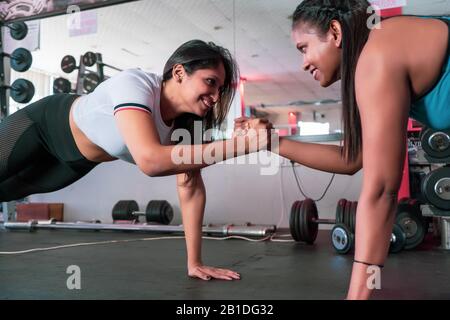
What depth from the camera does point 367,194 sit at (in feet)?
2.53

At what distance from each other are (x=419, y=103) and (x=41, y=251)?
2.16m

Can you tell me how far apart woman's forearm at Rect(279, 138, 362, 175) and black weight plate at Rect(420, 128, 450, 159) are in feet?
4.32

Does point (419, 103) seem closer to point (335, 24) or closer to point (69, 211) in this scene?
point (335, 24)

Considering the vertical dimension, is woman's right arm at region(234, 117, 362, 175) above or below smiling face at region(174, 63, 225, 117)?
below

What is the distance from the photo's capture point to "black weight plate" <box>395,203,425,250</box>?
219 cm

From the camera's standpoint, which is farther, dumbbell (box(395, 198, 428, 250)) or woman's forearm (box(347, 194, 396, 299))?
dumbbell (box(395, 198, 428, 250))

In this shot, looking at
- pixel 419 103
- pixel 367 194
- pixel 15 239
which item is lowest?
pixel 15 239

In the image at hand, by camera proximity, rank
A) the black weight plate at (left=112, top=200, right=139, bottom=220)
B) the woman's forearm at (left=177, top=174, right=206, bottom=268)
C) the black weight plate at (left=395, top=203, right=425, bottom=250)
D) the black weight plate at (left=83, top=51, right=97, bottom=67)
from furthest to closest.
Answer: the black weight plate at (left=83, top=51, right=97, bottom=67)
the black weight plate at (left=112, top=200, right=139, bottom=220)
the black weight plate at (left=395, top=203, right=425, bottom=250)
the woman's forearm at (left=177, top=174, right=206, bottom=268)

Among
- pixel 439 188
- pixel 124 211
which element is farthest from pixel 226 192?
pixel 439 188

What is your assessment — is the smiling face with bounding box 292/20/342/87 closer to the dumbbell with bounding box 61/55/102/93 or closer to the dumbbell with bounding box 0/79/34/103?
the dumbbell with bounding box 0/79/34/103

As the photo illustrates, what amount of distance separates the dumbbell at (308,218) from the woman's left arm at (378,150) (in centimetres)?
155

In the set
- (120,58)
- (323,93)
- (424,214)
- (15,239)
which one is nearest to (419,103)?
(424,214)

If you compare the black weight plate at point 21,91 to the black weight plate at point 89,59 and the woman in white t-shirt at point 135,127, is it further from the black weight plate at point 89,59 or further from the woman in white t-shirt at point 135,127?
the woman in white t-shirt at point 135,127

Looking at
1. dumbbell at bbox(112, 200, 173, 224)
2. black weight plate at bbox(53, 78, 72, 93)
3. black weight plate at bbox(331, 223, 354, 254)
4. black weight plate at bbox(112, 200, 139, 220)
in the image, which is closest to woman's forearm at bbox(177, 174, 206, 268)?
black weight plate at bbox(331, 223, 354, 254)
